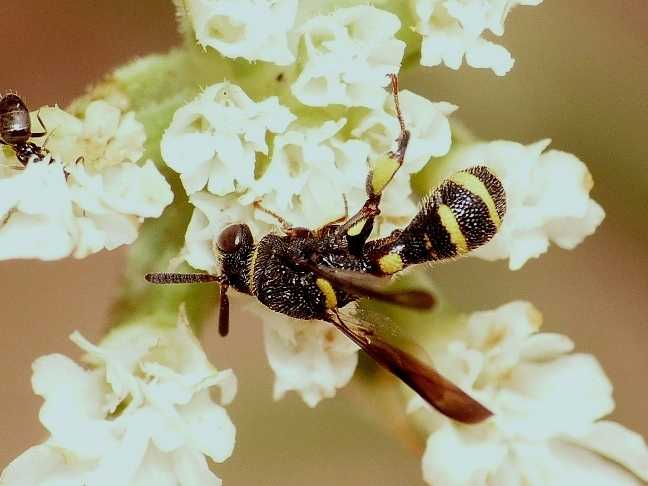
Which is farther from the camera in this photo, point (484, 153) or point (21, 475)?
point (484, 153)

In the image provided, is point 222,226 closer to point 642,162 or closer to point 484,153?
point 484,153

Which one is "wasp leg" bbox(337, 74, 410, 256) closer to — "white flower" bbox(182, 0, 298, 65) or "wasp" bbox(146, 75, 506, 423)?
"wasp" bbox(146, 75, 506, 423)

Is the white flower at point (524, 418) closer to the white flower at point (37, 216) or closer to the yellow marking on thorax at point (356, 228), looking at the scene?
the yellow marking on thorax at point (356, 228)

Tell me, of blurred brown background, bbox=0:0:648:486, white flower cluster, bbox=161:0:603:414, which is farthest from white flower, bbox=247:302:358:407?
blurred brown background, bbox=0:0:648:486

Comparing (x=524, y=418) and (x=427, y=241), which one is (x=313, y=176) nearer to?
(x=427, y=241)

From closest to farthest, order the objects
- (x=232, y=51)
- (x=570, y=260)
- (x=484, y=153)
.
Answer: (x=232, y=51)
(x=484, y=153)
(x=570, y=260)

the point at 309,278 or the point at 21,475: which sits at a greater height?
the point at 309,278

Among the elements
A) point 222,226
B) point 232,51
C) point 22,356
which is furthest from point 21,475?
point 22,356

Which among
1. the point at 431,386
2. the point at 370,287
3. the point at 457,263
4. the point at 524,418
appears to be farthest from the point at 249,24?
the point at 457,263
